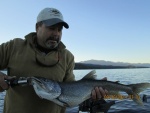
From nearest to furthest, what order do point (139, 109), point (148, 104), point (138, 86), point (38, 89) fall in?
point (38, 89) < point (138, 86) < point (139, 109) < point (148, 104)

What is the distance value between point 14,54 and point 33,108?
1.01 metres

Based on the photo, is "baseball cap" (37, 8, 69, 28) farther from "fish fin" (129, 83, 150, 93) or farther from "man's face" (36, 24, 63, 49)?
"fish fin" (129, 83, 150, 93)

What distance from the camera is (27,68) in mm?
4949

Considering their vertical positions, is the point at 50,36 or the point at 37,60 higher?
the point at 50,36

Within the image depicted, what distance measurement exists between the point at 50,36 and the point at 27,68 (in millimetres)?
709

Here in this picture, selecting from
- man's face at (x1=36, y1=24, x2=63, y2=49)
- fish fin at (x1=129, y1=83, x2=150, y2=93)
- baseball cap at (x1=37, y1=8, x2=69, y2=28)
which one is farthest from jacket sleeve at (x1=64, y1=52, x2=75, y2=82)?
fish fin at (x1=129, y1=83, x2=150, y2=93)

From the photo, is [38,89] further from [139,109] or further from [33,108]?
[139,109]

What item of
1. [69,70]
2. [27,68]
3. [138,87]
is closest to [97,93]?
[69,70]

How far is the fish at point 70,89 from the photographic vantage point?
469 centimetres

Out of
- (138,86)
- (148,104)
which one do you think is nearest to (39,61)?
(138,86)

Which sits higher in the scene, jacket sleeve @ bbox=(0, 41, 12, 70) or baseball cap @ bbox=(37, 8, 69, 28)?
baseball cap @ bbox=(37, 8, 69, 28)

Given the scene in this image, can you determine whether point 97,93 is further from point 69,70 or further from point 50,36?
point 50,36

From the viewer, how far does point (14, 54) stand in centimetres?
505

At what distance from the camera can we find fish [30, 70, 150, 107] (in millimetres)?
4691
